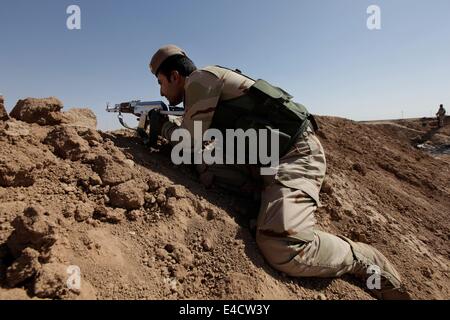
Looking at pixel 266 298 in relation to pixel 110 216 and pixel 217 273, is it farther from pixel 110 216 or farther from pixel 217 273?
pixel 110 216

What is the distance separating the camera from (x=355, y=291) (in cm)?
239

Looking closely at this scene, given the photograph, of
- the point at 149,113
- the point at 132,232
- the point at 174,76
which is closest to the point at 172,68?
the point at 174,76

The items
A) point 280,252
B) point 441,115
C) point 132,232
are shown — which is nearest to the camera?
point 132,232

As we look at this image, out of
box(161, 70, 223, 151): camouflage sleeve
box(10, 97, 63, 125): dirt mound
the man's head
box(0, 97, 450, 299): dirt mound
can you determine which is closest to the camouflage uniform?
box(161, 70, 223, 151): camouflage sleeve

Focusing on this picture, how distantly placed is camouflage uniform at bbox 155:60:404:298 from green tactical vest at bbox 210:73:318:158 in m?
0.07

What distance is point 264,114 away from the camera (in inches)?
105

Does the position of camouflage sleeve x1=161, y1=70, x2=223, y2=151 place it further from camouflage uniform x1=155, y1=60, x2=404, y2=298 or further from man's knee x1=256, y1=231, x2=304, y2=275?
man's knee x1=256, y1=231, x2=304, y2=275

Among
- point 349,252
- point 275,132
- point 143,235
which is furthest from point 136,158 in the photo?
point 349,252

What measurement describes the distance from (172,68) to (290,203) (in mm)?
1539

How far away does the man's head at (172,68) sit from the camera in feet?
9.56

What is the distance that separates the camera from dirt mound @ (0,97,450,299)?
170cm

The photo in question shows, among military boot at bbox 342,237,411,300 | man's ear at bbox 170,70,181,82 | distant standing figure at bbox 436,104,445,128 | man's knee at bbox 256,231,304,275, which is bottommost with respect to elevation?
military boot at bbox 342,237,411,300

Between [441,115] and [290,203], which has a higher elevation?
[441,115]

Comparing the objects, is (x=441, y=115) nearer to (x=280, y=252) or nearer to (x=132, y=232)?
(x=280, y=252)
